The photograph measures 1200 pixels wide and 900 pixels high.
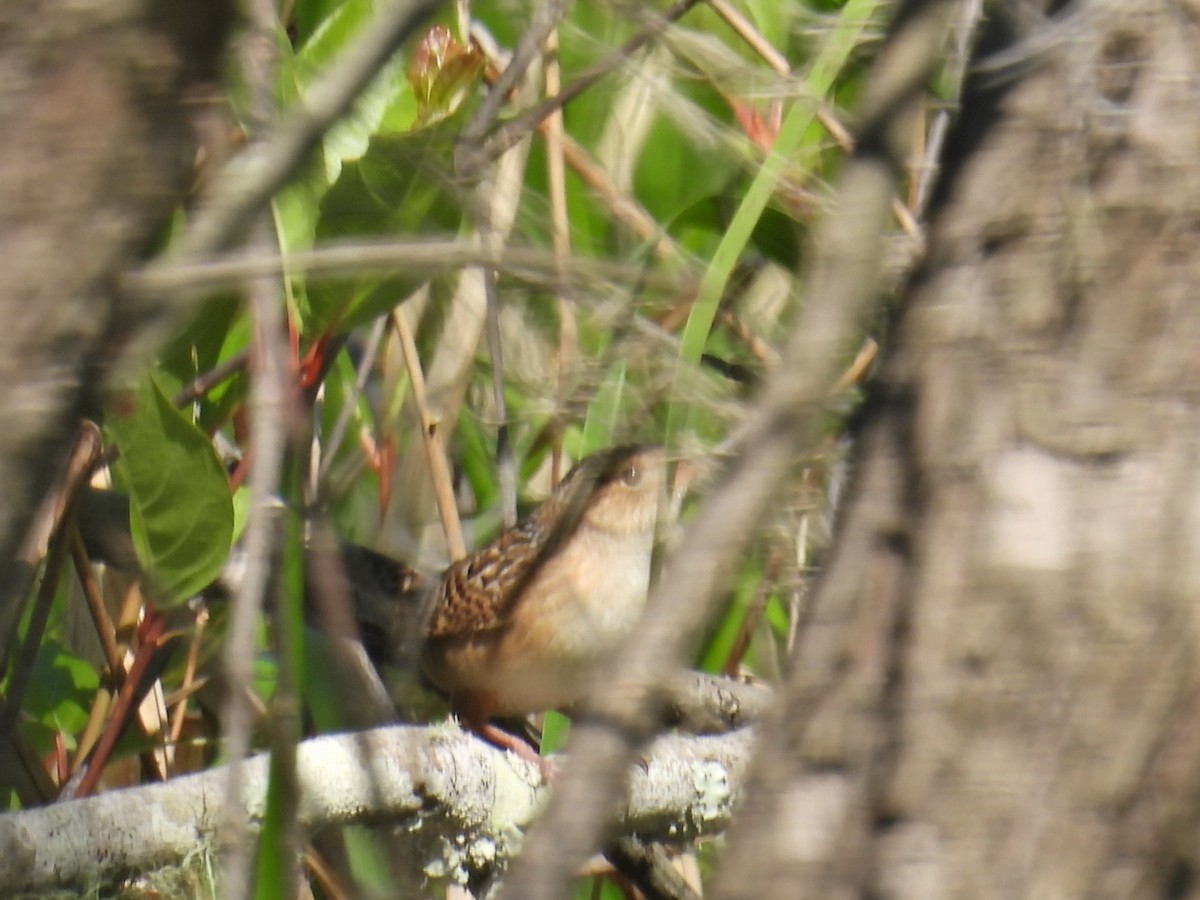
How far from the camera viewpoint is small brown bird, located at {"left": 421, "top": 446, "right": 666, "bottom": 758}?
336cm

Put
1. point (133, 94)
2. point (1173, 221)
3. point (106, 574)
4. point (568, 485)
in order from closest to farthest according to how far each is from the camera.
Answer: point (133, 94) → point (1173, 221) → point (106, 574) → point (568, 485)

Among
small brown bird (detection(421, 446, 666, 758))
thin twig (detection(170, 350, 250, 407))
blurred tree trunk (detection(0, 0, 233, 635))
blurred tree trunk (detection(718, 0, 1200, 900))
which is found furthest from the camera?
small brown bird (detection(421, 446, 666, 758))

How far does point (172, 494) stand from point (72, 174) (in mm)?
1141

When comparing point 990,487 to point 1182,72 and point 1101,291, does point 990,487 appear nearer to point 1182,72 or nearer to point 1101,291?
point 1101,291

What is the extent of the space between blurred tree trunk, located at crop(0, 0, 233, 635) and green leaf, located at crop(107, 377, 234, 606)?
3.08 ft

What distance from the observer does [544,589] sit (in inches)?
135

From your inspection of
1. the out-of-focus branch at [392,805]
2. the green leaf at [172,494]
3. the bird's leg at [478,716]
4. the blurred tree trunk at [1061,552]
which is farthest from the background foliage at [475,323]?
the bird's leg at [478,716]

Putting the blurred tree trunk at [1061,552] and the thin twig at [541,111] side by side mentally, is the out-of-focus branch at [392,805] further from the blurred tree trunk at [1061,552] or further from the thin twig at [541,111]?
the thin twig at [541,111]

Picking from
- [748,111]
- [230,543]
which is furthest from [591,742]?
[748,111]

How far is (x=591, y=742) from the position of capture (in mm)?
1062

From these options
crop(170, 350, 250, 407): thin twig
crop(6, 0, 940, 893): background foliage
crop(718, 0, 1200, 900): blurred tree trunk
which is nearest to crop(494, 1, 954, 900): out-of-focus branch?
crop(6, 0, 940, 893): background foliage

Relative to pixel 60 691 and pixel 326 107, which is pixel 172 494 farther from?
pixel 326 107

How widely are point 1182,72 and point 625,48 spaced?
0.85 metres

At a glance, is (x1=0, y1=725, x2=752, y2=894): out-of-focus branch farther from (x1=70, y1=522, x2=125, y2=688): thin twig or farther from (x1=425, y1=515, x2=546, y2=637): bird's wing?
(x1=425, y1=515, x2=546, y2=637): bird's wing
